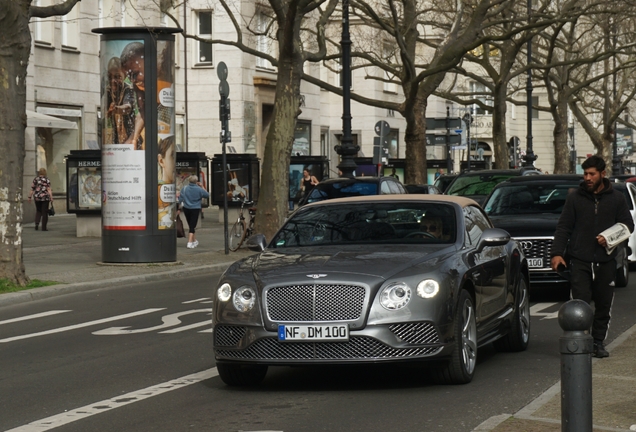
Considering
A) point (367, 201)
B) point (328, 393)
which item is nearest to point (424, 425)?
point (328, 393)

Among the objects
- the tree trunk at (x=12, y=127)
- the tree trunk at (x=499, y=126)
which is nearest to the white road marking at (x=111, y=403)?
the tree trunk at (x=12, y=127)

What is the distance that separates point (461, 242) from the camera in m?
9.93

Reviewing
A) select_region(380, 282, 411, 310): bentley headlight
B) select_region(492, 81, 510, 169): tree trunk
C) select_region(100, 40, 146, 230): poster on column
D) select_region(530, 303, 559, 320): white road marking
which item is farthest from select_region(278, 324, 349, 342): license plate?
select_region(492, 81, 510, 169): tree trunk

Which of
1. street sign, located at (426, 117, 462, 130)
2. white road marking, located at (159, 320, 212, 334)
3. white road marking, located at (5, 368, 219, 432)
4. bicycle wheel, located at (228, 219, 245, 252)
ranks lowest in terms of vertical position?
Answer: white road marking, located at (159, 320, 212, 334)

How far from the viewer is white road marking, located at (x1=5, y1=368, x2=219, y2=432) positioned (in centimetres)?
786

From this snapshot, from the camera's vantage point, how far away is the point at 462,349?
9.03 meters

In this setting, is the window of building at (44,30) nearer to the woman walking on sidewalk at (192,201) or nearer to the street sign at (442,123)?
the street sign at (442,123)

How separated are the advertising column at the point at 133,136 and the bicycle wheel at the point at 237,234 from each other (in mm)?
4862

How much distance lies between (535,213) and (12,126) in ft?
24.0

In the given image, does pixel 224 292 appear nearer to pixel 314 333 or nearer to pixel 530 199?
pixel 314 333

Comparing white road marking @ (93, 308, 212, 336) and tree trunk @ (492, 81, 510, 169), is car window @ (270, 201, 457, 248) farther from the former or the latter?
tree trunk @ (492, 81, 510, 169)

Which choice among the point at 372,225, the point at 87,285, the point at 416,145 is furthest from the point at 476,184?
the point at 372,225

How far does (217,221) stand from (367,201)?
98.8ft

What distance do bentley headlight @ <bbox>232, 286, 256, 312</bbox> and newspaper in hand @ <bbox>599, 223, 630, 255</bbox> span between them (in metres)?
3.09
